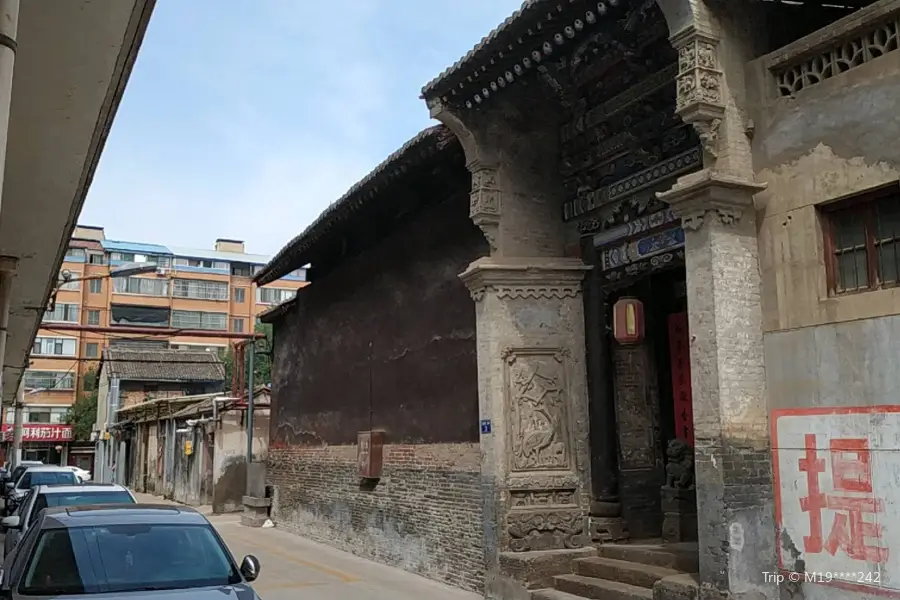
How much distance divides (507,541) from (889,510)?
4.43 meters

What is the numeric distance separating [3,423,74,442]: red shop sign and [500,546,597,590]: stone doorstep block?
5024 cm

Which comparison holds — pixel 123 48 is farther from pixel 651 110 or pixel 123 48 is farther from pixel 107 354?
pixel 107 354

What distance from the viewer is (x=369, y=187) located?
12.3 meters

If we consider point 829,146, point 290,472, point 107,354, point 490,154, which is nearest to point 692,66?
point 829,146

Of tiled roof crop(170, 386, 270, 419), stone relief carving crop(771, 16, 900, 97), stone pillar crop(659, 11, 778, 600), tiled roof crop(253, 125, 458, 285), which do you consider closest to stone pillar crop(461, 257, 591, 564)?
tiled roof crop(253, 125, 458, 285)

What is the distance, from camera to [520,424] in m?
9.55

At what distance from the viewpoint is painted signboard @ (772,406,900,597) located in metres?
5.84

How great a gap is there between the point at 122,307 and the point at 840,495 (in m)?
59.4

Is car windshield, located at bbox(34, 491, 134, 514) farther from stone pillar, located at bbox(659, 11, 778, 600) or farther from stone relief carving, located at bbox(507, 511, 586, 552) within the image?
stone pillar, located at bbox(659, 11, 778, 600)

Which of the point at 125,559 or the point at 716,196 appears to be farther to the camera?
the point at 716,196

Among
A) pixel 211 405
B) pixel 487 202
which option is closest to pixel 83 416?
pixel 211 405

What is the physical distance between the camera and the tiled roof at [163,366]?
43781 mm

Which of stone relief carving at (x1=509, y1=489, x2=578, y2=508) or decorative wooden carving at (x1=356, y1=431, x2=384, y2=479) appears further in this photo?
decorative wooden carving at (x1=356, y1=431, x2=384, y2=479)

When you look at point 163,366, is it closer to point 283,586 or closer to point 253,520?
point 253,520
